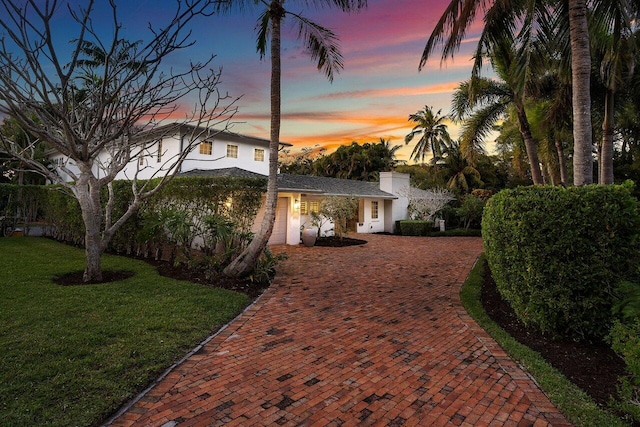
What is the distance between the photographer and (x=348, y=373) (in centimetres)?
382

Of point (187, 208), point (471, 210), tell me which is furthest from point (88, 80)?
point (471, 210)

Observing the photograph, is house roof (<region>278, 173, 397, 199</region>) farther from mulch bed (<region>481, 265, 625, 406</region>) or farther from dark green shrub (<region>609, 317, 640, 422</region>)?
dark green shrub (<region>609, 317, 640, 422</region>)

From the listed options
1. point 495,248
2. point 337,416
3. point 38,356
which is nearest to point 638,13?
point 495,248

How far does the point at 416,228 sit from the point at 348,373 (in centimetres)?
1924

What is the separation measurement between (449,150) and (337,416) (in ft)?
110

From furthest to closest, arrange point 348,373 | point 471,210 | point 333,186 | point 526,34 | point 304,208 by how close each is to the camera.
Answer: point 471,210 < point 333,186 < point 304,208 < point 526,34 < point 348,373

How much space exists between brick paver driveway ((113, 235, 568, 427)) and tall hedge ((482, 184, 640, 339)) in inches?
39.9

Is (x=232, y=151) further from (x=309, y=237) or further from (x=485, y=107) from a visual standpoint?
(x=485, y=107)

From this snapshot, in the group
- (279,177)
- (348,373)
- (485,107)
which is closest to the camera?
(348,373)

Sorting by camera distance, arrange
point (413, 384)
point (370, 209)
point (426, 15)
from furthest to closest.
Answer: point (370, 209)
point (426, 15)
point (413, 384)

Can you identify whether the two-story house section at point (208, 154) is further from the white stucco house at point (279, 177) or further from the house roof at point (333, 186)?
the house roof at point (333, 186)

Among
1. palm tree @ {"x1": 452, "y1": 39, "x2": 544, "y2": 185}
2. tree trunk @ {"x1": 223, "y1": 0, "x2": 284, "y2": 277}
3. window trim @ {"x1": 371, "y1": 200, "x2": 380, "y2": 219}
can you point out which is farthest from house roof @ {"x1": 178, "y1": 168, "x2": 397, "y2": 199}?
tree trunk @ {"x1": 223, "y1": 0, "x2": 284, "y2": 277}

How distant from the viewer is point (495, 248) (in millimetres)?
5871

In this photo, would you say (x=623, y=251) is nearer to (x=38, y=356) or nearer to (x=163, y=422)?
(x=163, y=422)
